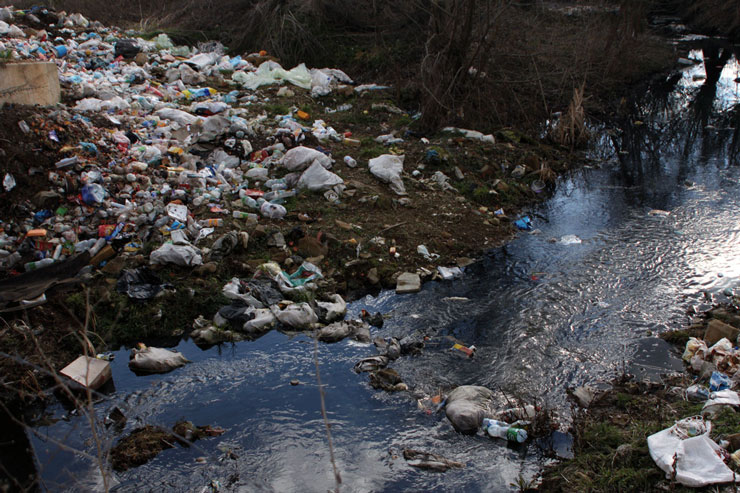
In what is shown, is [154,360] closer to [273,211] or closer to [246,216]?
[246,216]

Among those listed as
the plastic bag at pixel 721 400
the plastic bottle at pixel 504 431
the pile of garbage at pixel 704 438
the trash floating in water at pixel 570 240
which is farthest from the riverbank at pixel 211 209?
the plastic bag at pixel 721 400

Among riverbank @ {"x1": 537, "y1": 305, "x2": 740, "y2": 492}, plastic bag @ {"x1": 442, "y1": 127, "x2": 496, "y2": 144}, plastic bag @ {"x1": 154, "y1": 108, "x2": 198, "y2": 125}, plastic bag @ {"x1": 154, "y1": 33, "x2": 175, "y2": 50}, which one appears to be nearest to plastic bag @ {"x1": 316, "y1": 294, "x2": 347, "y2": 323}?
riverbank @ {"x1": 537, "y1": 305, "x2": 740, "y2": 492}

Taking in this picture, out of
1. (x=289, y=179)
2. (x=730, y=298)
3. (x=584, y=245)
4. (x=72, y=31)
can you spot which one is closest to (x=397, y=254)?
(x=289, y=179)

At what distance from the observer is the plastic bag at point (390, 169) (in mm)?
5895

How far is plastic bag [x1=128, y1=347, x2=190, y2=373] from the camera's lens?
12.3 ft

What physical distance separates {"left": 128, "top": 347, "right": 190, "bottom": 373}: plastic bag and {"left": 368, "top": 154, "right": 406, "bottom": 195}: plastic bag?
2911 mm

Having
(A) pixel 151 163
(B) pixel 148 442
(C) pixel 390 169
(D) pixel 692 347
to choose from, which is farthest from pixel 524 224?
(B) pixel 148 442

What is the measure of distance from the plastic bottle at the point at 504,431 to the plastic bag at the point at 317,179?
10.3ft

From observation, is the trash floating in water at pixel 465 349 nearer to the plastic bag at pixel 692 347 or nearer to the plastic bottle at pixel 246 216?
the plastic bag at pixel 692 347

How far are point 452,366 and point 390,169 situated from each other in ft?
9.24

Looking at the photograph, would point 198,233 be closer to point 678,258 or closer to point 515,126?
point 678,258

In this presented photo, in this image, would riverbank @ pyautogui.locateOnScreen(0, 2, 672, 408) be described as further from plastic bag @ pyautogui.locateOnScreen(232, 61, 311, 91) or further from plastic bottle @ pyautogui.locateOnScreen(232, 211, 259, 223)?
plastic bag @ pyautogui.locateOnScreen(232, 61, 311, 91)

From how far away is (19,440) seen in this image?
3.25 meters

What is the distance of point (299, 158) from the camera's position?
5.88m
